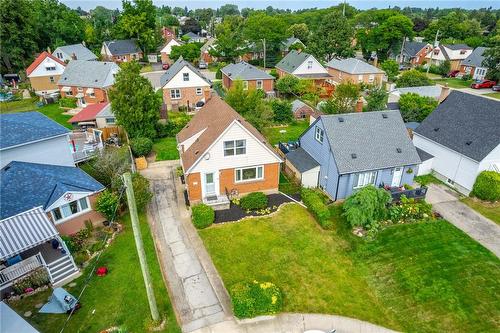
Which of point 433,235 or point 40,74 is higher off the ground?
point 40,74

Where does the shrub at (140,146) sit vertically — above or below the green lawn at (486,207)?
above

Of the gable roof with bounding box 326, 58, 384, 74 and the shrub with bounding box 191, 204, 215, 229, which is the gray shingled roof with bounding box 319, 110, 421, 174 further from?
the gable roof with bounding box 326, 58, 384, 74

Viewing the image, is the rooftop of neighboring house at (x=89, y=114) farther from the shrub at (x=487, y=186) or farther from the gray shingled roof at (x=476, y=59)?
the gray shingled roof at (x=476, y=59)

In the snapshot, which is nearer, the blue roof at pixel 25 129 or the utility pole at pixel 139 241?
the utility pole at pixel 139 241

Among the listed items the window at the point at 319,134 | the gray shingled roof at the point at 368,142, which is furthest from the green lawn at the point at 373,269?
the window at the point at 319,134

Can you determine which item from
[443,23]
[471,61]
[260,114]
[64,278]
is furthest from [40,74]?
[443,23]

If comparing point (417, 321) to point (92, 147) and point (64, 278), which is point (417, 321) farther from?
point (92, 147)

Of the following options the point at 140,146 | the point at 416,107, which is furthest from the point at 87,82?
the point at 416,107
